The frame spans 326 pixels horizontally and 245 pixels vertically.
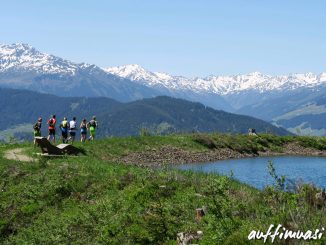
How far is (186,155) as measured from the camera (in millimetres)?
69688

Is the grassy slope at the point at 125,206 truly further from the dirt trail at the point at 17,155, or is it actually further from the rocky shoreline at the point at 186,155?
the rocky shoreline at the point at 186,155

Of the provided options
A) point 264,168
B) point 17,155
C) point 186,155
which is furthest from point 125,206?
point 186,155

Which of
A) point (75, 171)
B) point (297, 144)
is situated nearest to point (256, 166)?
point (297, 144)

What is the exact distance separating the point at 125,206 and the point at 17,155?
25363mm

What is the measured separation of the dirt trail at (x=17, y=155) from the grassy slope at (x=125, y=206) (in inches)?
93.2

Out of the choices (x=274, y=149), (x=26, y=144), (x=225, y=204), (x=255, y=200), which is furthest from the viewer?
(x=274, y=149)

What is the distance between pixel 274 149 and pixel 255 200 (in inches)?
2547

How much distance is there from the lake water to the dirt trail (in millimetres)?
15381

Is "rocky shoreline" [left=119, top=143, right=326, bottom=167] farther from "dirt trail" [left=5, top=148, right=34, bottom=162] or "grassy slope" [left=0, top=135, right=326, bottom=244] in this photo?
"grassy slope" [left=0, top=135, right=326, bottom=244]

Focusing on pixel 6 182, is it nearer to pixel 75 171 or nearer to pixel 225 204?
pixel 75 171

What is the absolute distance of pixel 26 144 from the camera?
178ft

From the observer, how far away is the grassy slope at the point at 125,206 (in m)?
15.4

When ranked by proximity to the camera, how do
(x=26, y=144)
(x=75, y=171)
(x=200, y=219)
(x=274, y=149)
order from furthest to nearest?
(x=274, y=149) < (x=26, y=144) < (x=75, y=171) < (x=200, y=219)

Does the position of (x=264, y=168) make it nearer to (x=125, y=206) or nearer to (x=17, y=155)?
(x=17, y=155)
